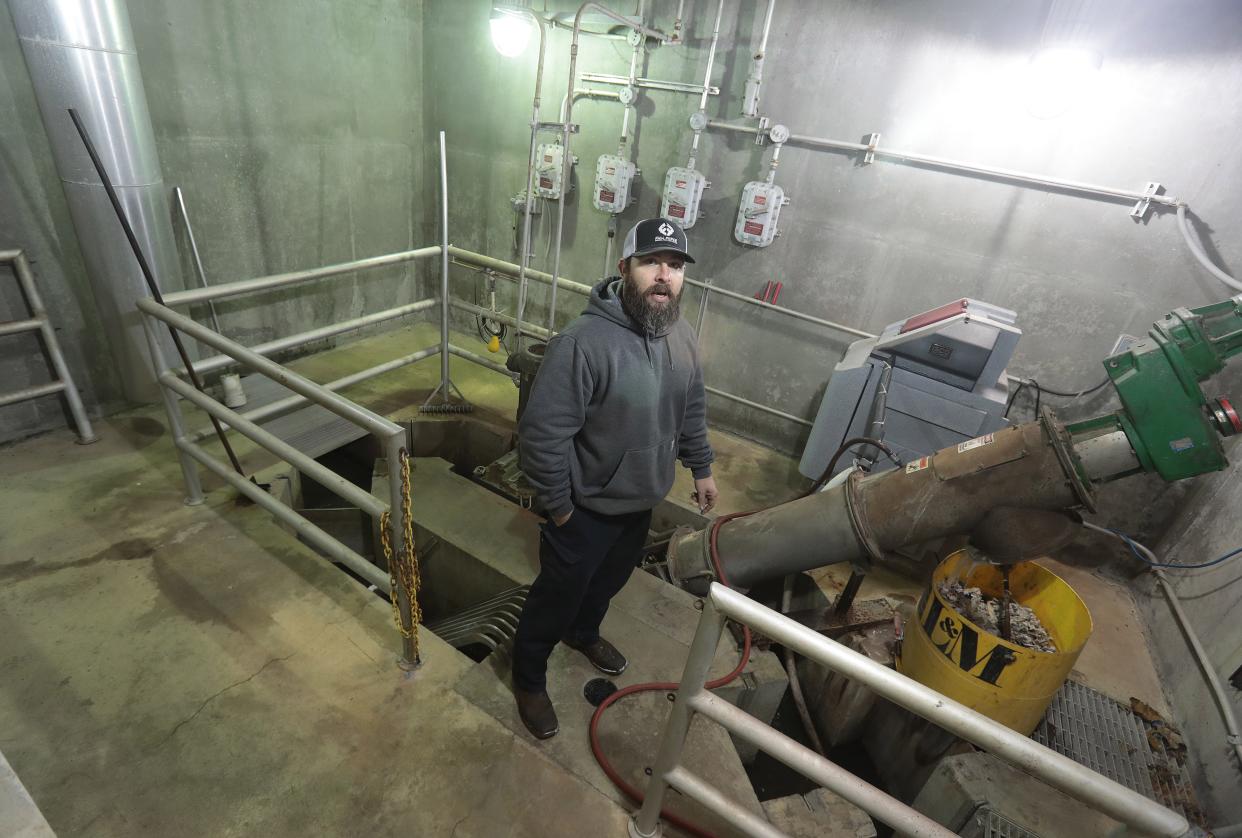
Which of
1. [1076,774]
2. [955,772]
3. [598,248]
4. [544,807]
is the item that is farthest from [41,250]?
[955,772]

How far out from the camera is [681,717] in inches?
50.4

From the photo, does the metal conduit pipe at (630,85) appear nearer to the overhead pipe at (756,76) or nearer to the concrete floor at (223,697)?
the overhead pipe at (756,76)

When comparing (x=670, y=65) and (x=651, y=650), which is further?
(x=670, y=65)

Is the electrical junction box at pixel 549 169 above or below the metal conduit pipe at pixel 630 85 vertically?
below

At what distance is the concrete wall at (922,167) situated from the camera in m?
2.68

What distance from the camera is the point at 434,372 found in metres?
4.30

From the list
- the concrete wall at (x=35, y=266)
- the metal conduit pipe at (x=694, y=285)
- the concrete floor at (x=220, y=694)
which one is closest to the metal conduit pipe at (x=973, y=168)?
the metal conduit pipe at (x=694, y=285)

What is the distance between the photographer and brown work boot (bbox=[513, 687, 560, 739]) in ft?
5.76

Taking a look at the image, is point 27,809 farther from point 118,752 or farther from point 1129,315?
point 1129,315

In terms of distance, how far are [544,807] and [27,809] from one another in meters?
1.20

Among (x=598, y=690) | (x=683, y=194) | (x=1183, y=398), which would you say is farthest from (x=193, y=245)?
(x=1183, y=398)

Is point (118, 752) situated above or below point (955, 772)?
above

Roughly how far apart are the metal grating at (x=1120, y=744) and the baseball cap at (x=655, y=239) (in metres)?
2.39

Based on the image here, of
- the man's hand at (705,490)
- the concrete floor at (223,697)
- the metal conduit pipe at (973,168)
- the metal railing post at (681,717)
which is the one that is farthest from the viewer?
the metal conduit pipe at (973,168)
